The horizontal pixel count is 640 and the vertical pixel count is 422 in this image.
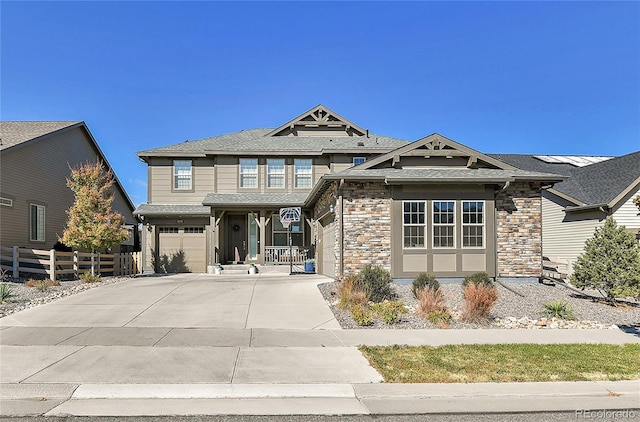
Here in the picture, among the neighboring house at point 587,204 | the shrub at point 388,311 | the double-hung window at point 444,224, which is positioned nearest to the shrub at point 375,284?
the shrub at point 388,311

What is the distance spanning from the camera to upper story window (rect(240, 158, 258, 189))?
23.1 meters

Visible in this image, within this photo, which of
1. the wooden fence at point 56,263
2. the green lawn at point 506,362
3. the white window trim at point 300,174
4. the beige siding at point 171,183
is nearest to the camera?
the green lawn at point 506,362

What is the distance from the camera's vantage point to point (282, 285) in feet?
50.6

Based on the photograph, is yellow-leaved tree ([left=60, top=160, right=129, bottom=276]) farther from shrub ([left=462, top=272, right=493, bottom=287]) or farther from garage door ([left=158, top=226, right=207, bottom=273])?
shrub ([left=462, top=272, right=493, bottom=287])

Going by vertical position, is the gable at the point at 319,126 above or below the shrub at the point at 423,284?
above

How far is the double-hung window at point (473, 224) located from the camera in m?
15.7

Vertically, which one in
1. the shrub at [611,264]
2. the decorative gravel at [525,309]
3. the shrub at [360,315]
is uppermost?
the shrub at [611,264]

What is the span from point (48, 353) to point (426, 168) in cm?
1299

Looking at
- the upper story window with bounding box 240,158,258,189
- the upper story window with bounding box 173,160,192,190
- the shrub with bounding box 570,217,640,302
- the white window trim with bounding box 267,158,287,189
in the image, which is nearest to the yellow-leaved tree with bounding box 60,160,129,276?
the upper story window with bounding box 173,160,192,190

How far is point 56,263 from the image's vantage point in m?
16.0

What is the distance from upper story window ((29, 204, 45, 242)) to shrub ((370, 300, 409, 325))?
669 inches

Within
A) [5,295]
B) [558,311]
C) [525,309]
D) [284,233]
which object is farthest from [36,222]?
[558,311]

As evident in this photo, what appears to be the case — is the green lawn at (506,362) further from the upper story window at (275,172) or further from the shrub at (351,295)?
the upper story window at (275,172)

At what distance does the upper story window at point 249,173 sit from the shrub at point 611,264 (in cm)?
1512
